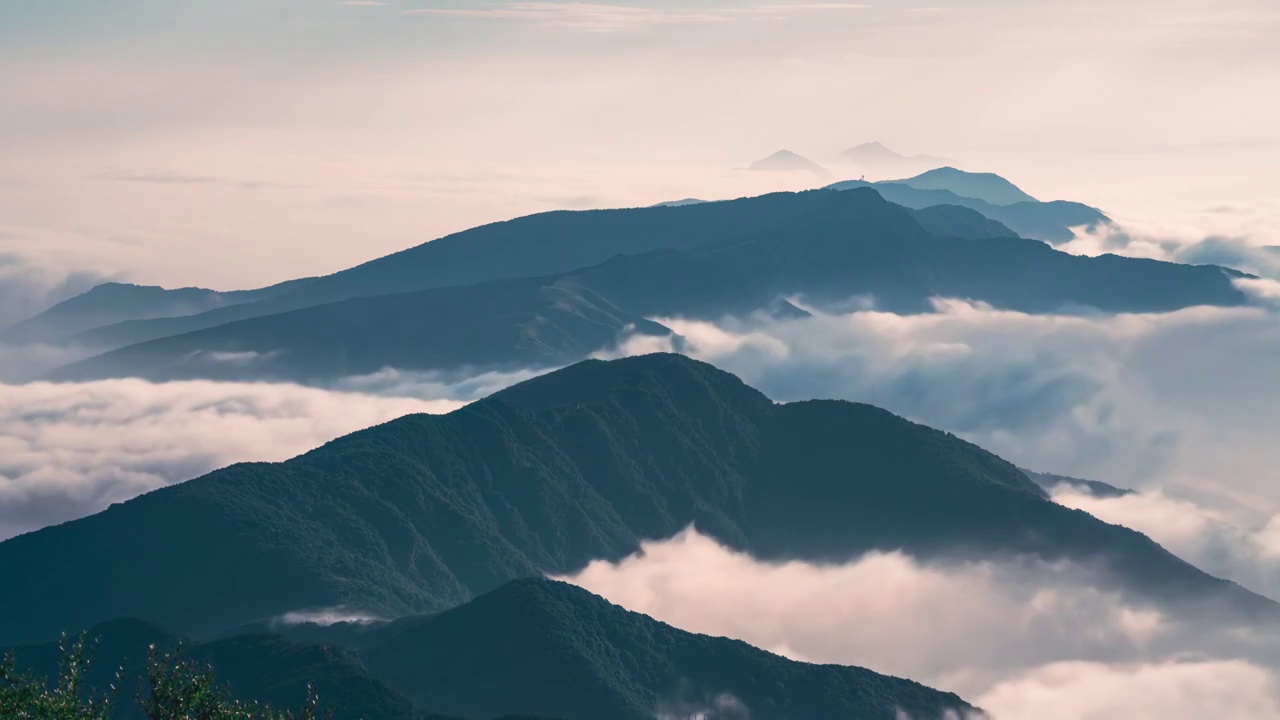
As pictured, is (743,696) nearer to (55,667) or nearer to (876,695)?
(876,695)

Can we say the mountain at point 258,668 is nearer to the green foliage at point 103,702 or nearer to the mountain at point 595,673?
the mountain at point 595,673

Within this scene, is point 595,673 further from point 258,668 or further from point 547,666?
point 258,668

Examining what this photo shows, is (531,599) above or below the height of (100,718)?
above

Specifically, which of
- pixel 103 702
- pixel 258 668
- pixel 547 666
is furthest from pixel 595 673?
pixel 103 702

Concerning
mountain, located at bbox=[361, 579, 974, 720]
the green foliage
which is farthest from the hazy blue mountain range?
the green foliage

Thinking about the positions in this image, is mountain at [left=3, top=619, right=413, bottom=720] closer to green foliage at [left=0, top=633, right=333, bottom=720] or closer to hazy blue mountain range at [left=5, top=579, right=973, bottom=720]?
hazy blue mountain range at [left=5, top=579, right=973, bottom=720]

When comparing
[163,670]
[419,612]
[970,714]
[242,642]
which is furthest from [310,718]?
[419,612]

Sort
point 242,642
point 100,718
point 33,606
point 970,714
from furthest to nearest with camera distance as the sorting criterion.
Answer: point 33,606
point 970,714
point 242,642
point 100,718
